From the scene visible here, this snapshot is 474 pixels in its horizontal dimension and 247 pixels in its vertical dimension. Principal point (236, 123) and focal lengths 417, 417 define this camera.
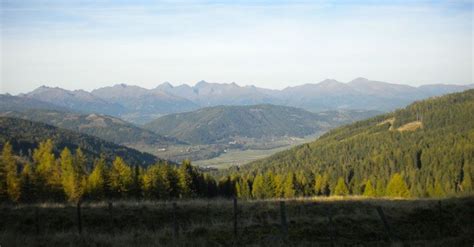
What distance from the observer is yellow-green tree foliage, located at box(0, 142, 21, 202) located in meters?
65.7

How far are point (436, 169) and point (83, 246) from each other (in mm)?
156511

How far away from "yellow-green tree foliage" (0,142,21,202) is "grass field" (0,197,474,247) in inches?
1709

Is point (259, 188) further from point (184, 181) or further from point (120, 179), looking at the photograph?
point (120, 179)

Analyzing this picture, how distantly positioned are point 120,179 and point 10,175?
56.4ft

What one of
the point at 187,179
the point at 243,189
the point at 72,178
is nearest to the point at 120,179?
the point at 72,178

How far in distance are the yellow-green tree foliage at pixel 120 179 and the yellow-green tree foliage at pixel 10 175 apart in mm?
14574

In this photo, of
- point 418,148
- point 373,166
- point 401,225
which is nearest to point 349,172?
point 373,166

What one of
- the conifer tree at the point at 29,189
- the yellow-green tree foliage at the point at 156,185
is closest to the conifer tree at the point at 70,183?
the conifer tree at the point at 29,189

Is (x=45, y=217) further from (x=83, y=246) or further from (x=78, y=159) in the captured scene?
(x=78, y=159)

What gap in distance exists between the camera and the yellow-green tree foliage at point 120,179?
7231 centimetres

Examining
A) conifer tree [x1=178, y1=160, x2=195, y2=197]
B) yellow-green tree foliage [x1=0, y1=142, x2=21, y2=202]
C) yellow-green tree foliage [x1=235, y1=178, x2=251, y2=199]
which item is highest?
yellow-green tree foliage [x1=0, y1=142, x2=21, y2=202]

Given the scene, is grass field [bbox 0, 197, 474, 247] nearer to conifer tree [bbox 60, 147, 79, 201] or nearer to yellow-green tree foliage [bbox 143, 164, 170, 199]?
conifer tree [bbox 60, 147, 79, 201]

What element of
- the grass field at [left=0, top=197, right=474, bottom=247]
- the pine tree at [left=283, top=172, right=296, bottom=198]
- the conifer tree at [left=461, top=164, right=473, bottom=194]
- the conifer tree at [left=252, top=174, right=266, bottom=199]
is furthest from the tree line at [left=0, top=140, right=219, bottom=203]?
the conifer tree at [left=461, top=164, right=473, bottom=194]

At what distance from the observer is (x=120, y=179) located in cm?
7362
